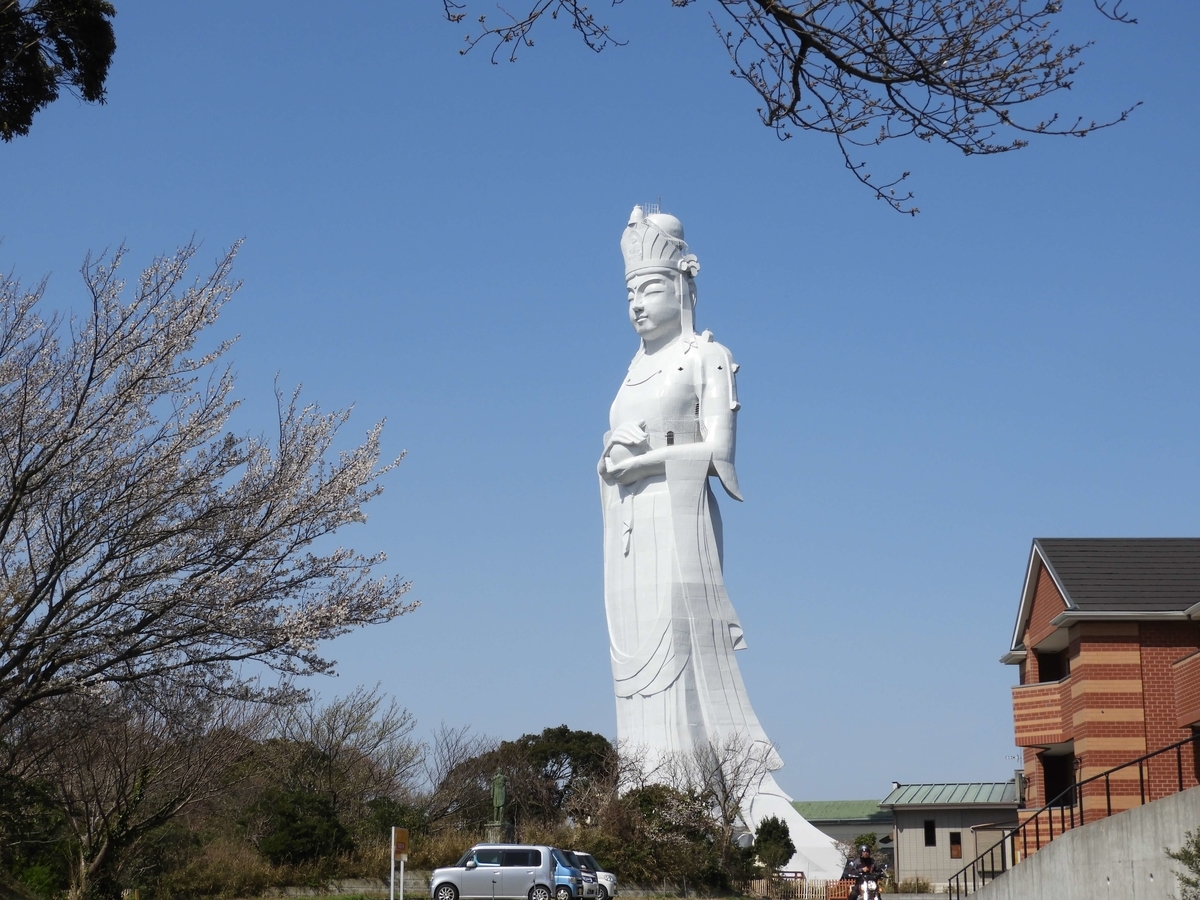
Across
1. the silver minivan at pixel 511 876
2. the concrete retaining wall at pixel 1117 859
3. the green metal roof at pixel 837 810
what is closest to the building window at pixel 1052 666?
the concrete retaining wall at pixel 1117 859

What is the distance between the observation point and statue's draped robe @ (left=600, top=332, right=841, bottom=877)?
40500mm

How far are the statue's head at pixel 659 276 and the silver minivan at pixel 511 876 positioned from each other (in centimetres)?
2097

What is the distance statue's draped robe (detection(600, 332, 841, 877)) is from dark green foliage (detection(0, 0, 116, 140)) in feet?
94.0

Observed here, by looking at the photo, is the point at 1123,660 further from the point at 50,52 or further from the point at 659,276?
the point at 659,276

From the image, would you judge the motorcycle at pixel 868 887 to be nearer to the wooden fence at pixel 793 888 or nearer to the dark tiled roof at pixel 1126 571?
the dark tiled roof at pixel 1126 571

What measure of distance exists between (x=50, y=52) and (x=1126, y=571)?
1756cm

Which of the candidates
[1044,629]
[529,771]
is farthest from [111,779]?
[529,771]

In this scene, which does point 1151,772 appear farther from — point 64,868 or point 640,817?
point 64,868

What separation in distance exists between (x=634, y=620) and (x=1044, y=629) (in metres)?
18.8

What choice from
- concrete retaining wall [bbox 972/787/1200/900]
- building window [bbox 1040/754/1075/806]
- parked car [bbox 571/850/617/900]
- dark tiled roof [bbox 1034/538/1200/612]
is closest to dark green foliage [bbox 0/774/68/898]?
parked car [bbox 571/850/617/900]

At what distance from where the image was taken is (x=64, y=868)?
23.7m

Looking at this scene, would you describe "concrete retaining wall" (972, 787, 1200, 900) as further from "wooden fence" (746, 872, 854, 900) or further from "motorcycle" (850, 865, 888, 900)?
"wooden fence" (746, 872, 854, 900)

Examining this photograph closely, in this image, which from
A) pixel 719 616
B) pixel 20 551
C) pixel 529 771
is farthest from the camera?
pixel 529 771

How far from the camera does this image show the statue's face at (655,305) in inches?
1678
